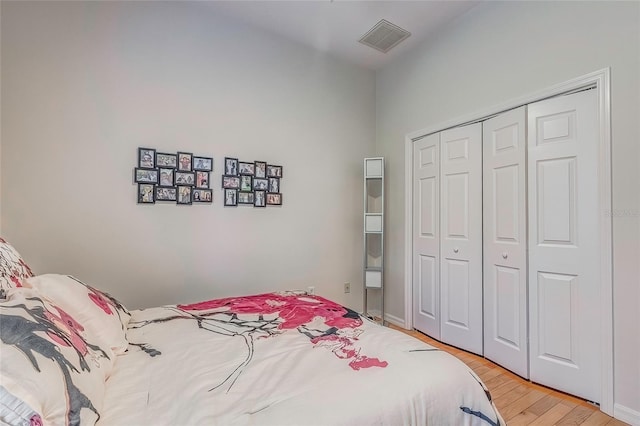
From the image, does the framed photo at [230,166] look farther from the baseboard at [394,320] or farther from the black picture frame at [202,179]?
the baseboard at [394,320]

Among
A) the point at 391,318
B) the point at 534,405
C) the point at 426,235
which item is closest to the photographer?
the point at 534,405

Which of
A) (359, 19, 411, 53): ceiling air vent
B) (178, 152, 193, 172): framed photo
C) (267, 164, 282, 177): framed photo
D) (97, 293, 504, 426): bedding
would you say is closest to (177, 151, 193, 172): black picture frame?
(178, 152, 193, 172): framed photo

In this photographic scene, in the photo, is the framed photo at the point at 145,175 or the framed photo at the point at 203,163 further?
the framed photo at the point at 203,163

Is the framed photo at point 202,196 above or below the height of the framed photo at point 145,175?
below

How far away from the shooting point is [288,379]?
1042 millimetres

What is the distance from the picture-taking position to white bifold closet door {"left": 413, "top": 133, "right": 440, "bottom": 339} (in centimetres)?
290

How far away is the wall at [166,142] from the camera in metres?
2.00

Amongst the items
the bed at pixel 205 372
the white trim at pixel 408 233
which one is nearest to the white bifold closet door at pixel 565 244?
the white trim at pixel 408 233

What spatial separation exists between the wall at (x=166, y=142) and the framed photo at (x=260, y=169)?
114 mm

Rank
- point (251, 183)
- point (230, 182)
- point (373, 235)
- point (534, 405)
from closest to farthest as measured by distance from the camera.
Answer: point (534, 405) < point (230, 182) < point (251, 183) < point (373, 235)

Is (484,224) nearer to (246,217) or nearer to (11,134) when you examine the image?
(246,217)

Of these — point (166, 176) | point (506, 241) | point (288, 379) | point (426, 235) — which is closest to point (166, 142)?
point (166, 176)

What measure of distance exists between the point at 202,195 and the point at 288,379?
1881 mm

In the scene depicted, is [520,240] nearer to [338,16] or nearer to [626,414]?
[626,414]
